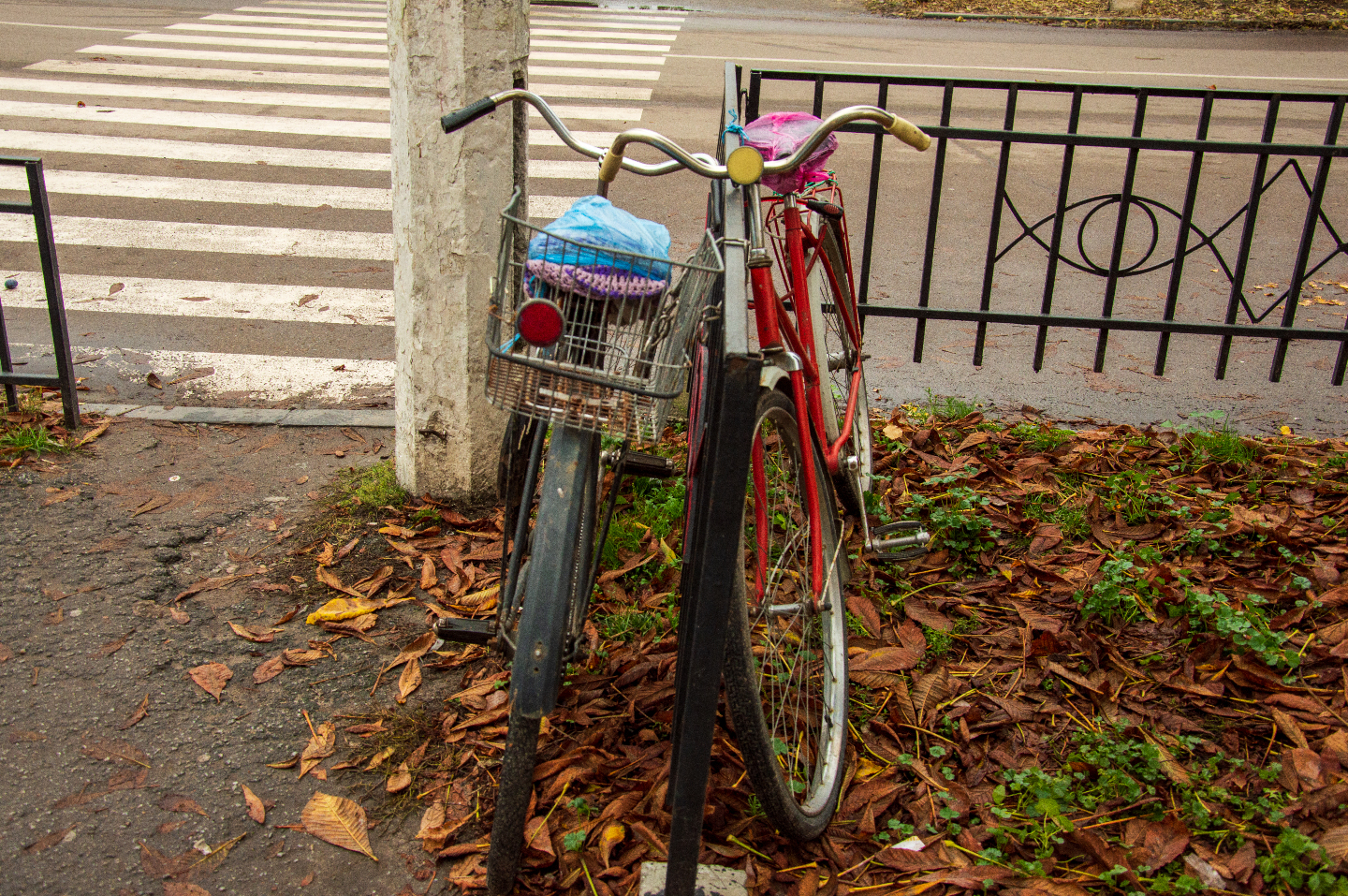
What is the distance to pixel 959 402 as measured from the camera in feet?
15.7

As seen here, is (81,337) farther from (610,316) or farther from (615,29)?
(615,29)

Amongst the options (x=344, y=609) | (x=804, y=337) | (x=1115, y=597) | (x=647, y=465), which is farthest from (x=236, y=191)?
(x=1115, y=597)

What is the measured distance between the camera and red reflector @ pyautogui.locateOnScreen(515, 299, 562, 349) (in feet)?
6.73

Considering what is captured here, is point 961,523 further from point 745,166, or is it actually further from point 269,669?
point 269,669

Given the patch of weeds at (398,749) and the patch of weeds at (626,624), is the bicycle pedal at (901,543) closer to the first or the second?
the patch of weeds at (626,624)

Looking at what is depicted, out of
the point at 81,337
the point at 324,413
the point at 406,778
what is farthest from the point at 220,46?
the point at 406,778

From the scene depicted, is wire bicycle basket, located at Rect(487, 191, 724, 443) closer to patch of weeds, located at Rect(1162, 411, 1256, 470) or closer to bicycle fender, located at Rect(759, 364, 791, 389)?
bicycle fender, located at Rect(759, 364, 791, 389)

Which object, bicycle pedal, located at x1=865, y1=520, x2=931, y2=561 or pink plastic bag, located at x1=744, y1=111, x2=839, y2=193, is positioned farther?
bicycle pedal, located at x1=865, y1=520, x2=931, y2=561

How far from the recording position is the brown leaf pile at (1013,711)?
2.43m

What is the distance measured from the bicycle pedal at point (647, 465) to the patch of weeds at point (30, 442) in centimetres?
255

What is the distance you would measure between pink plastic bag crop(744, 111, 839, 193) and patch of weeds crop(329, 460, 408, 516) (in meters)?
1.89

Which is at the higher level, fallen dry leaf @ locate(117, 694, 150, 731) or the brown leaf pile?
Result: the brown leaf pile

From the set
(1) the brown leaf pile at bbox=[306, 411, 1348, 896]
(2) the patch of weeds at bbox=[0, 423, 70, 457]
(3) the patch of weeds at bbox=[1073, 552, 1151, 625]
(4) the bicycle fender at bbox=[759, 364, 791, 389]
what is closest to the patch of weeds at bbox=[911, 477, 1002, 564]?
(1) the brown leaf pile at bbox=[306, 411, 1348, 896]

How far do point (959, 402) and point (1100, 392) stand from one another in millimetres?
804
